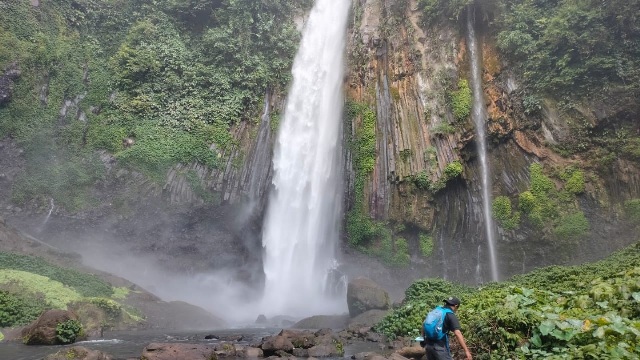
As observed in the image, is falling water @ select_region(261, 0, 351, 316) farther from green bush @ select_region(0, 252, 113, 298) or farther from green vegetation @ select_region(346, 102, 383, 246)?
green bush @ select_region(0, 252, 113, 298)

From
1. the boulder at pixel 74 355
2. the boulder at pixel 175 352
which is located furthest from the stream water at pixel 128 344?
the boulder at pixel 74 355

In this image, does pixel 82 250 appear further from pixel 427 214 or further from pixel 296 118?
pixel 427 214

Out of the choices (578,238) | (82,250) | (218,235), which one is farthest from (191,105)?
(578,238)

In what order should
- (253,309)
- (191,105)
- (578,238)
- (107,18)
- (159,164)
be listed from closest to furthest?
(578,238) → (253,309) → (159,164) → (191,105) → (107,18)

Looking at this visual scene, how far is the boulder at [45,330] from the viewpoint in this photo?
1210 centimetres

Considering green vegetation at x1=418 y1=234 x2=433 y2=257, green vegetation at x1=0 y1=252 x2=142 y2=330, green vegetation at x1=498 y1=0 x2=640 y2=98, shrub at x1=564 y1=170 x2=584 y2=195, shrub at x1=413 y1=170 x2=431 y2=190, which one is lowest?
green vegetation at x1=0 y1=252 x2=142 y2=330

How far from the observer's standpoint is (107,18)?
30.4 meters

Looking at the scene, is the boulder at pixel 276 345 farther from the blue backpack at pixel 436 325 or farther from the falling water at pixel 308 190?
the falling water at pixel 308 190

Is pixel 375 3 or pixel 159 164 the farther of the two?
pixel 375 3

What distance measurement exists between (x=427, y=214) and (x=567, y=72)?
374 inches

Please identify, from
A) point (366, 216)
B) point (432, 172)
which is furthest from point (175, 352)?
point (432, 172)

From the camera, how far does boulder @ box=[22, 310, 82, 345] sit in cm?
1210

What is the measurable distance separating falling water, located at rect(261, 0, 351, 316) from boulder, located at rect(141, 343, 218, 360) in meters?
12.3

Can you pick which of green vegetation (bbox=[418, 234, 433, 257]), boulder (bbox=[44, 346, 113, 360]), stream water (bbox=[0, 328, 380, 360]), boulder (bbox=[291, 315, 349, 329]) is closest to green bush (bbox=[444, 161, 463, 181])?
green vegetation (bbox=[418, 234, 433, 257])
